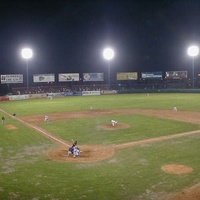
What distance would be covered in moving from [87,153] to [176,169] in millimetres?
7480

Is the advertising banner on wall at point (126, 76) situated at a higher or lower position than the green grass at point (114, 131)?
higher

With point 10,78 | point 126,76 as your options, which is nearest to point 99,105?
point 10,78

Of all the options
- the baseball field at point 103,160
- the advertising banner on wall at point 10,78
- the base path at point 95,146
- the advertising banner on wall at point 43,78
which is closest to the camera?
the baseball field at point 103,160

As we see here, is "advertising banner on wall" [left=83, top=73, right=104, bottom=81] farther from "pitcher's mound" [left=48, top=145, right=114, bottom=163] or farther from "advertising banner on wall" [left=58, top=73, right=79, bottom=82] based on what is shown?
"pitcher's mound" [left=48, top=145, right=114, bottom=163]

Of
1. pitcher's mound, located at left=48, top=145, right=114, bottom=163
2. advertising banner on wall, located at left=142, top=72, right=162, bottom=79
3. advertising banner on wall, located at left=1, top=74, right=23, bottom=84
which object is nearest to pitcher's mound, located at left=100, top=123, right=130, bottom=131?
pitcher's mound, located at left=48, top=145, right=114, bottom=163

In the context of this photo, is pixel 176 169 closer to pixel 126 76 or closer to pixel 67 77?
pixel 67 77

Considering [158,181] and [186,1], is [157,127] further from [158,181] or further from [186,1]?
[186,1]

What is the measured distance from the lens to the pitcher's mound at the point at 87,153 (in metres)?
23.7

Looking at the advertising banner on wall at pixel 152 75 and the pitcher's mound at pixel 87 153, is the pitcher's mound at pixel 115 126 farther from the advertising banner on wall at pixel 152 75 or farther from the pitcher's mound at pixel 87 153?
the advertising banner on wall at pixel 152 75

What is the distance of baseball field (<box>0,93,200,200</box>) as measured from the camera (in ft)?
56.9

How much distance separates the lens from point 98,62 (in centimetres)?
10800

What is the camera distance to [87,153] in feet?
83.8

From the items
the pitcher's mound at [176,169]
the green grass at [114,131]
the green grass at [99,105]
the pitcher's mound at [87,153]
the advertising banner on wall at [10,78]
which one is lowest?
the pitcher's mound at [176,169]

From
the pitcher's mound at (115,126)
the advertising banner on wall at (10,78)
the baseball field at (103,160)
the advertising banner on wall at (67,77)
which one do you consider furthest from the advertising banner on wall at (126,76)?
the pitcher's mound at (115,126)
